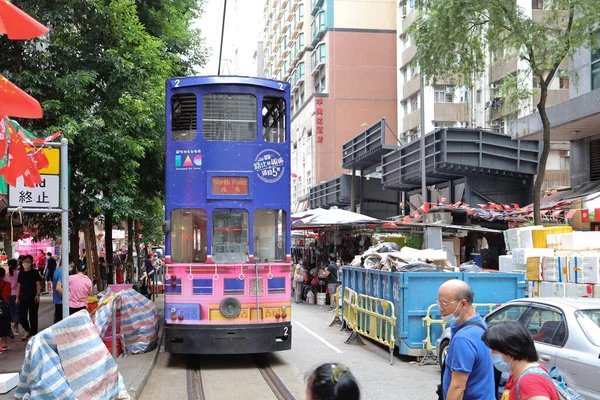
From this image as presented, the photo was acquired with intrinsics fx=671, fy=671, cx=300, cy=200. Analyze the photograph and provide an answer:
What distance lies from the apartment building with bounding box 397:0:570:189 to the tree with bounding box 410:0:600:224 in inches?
253

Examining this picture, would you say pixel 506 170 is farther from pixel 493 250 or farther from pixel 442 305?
pixel 442 305

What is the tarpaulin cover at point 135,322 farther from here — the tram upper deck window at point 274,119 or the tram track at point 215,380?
the tram upper deck window at point 274,119

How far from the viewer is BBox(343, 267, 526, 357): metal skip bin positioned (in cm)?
1159

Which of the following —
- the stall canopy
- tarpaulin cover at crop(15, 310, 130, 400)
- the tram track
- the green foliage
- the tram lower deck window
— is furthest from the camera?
the stall canopy

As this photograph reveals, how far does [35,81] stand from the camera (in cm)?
1239

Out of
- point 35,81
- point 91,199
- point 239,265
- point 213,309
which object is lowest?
point 213,309

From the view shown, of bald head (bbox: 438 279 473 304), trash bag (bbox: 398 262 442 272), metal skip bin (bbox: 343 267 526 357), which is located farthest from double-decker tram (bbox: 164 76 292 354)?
bald head (bbox: 438 279 473 304)

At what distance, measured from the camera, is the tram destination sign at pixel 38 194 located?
7.16 metres

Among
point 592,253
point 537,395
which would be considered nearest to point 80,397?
point 537,395

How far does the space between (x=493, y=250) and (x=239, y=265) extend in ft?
46.3

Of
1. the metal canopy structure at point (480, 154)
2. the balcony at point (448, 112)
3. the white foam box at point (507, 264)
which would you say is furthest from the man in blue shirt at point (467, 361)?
the balcony at point (448, 112)

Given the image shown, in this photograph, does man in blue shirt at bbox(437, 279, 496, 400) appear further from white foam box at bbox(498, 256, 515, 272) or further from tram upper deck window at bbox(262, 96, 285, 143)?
white foam box at bbox(498, 256, 515, 272)

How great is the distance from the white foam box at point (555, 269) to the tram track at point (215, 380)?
5656 mm

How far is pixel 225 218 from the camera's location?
11.4m
